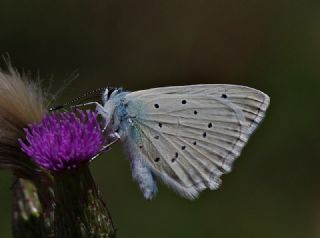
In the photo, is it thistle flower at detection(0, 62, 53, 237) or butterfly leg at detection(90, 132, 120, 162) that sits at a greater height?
thistle flower at detection(0, 62, 53, 237)

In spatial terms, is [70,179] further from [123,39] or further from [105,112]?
[123,39]

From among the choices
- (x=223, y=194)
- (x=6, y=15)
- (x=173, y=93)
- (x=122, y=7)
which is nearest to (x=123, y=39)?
(x=122, y=7)

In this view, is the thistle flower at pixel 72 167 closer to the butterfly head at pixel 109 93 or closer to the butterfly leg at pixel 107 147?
the butterfly leg at pixel 107 147

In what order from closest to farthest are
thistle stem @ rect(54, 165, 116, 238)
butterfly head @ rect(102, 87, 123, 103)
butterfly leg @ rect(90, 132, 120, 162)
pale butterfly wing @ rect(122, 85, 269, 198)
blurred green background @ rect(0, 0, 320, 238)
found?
1. thistle stem @ rect(54, 165, 116, 238)
2. butterfly leg @ rect(90, 132, 120, 162)
3. pale butterfly wing @ rect(122, 85, 269, 198)
4. butterfly head @ rect(102, 87, 123, 103)
5. blurred green background @ rect(0, 0, 320, 238)

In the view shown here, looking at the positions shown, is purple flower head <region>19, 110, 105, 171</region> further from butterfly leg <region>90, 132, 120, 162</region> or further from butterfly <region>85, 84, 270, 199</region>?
butterfly <region>85, 84, 270, 199</region>

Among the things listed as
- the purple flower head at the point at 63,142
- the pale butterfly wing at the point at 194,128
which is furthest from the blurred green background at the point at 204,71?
the purple flower head at the point at 63,142

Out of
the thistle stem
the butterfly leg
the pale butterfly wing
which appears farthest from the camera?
the pale butterfly wing

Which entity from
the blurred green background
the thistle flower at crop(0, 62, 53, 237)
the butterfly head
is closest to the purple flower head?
the thistle flower at crop(0, 62, 53, 237)
